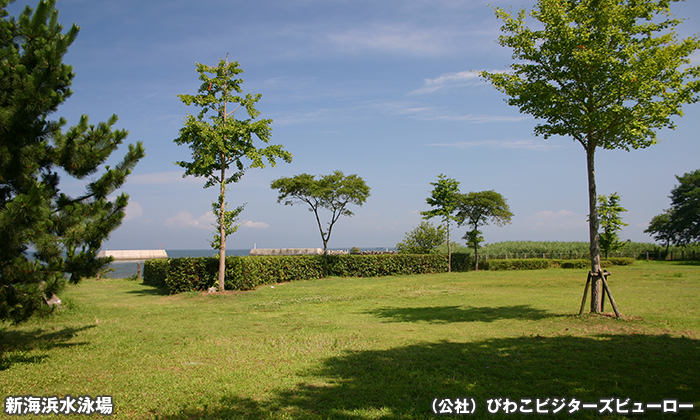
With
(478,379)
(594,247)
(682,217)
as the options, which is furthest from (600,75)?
(682,217)

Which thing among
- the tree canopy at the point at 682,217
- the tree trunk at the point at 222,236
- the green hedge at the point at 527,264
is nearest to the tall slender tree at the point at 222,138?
the tree trunk at the point at 222,236

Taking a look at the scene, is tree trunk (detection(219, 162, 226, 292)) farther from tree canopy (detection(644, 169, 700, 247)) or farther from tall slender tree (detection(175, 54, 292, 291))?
tree canopy (detection(644, 169, 700, 247))

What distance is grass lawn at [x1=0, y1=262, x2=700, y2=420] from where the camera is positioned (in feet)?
16.3

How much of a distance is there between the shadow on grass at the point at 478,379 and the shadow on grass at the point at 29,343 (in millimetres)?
4574

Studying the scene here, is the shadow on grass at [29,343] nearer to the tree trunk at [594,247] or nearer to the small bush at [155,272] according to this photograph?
the small bush at [155,272]

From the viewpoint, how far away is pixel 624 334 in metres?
8.07

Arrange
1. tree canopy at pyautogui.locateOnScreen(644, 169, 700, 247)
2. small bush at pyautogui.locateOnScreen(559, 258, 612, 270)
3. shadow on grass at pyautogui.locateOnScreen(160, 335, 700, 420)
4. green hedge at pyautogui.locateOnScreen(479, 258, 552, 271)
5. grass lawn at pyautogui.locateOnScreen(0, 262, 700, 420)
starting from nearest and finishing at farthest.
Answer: shadow on grass at pyautogui.locateOnScreen(160, 335, 700, 420), grass lawn at pyautogui.locateOnScreen(0, 262, 700, 420), small bush at pyautogui.locateOnScreen(559, 258, 612, 270), green hedge at pyautogui.locateOnScreen(479, 258, 552, 271), tree canopy at pyautogui.locateOnScreen(644, 169, 700, 247)

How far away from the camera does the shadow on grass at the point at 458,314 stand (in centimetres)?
1064

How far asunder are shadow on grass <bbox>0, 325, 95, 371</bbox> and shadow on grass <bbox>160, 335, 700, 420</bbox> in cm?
457

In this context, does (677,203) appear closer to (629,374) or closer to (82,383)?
(629,374)

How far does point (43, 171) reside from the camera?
24.9 ft

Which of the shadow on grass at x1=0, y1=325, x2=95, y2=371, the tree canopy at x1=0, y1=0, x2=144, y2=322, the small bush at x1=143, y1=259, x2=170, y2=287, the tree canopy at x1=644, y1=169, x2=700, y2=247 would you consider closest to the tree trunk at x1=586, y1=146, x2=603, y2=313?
the tree canopy at x1=0, y1=0, x2=144, y2=322

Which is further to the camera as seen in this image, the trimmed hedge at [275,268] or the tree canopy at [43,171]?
the trimmed hedge at [275,268]

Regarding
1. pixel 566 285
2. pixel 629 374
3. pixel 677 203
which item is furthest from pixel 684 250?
pixel 629 374
